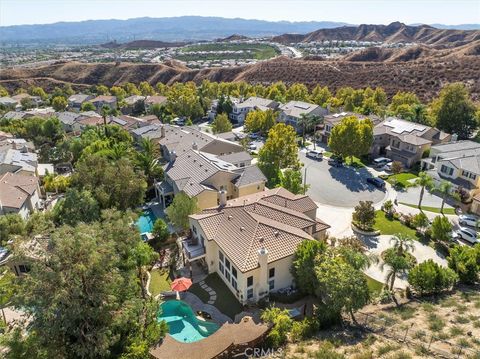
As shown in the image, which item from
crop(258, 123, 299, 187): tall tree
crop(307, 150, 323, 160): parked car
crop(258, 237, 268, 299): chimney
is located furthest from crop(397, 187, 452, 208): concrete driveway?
crop(258, 237, 268, 299): chimney

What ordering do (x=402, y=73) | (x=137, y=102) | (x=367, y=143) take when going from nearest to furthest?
(x=367, y=143)
(x=137, y=102)
(x=402, y=73)

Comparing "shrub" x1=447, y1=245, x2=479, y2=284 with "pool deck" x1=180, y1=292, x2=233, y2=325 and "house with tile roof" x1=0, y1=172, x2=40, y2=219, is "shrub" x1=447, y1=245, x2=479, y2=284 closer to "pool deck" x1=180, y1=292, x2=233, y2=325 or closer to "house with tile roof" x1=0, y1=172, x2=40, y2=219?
"pool deck" x1=180, y1=292, x2=233, y2=325

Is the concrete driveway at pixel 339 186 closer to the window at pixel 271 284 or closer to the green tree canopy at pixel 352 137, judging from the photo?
the green tree canopy at pixel 352 137

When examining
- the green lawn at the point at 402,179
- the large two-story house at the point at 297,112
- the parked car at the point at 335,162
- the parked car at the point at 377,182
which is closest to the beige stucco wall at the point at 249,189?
the parked car at the point at 377,182

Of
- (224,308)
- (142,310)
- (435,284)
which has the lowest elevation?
(224,308)

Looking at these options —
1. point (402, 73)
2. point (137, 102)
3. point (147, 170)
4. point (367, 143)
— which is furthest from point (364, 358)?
point (402, 73)

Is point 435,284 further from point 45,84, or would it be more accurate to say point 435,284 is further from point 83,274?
point 45,84

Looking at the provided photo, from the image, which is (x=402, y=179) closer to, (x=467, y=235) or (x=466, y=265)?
(x=467, y=235)
